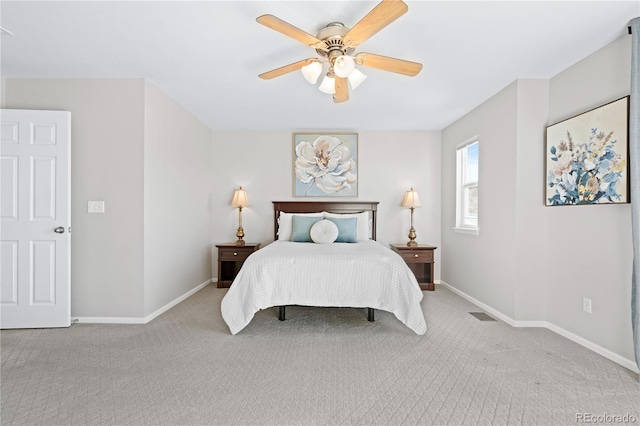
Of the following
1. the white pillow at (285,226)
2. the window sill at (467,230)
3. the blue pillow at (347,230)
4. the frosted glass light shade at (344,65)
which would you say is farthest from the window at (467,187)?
the frosted glass light shade at (344,65)

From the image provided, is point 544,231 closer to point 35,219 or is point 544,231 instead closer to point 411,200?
point 411,200

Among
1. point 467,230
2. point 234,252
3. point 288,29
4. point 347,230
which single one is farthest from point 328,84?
point 234,252

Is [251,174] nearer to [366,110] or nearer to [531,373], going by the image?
[366,110]

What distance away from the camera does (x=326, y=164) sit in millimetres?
5102

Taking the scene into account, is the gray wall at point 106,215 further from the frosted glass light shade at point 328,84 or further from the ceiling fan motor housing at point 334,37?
the ceiling fan motor housing at point 334,37

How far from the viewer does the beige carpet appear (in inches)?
69.8

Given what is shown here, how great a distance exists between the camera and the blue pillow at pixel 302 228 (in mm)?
4281

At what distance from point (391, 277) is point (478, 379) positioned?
1039 mm

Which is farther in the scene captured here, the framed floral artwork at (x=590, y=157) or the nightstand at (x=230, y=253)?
the nightstand at (x=230, y=253)

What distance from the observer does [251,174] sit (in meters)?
5.14

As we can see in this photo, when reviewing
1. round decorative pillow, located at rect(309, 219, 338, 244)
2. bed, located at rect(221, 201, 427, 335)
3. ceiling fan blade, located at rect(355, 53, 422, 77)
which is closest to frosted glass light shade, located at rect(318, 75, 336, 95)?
ceiling fan blade, located at rect(355, 53, 422, 77)

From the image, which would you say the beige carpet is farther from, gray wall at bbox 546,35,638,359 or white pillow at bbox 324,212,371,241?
white pillow at bbox 324,212,371,241

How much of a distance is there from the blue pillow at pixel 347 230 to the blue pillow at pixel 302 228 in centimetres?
28

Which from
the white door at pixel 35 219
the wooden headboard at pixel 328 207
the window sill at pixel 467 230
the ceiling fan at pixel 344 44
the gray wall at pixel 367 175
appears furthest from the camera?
the gray wall at pixel 367 175
